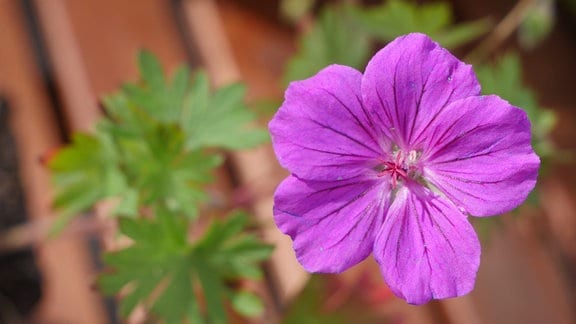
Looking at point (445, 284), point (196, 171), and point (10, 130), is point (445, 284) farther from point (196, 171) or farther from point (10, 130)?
point (10, 130)

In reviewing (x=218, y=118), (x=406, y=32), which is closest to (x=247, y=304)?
(x=218, y=118)

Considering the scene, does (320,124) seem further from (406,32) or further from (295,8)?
(295,8)

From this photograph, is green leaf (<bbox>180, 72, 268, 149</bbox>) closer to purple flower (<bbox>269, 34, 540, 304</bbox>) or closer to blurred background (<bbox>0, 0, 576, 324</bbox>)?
blurred background (<bbox>0, 0, 576, 324</bbox>)

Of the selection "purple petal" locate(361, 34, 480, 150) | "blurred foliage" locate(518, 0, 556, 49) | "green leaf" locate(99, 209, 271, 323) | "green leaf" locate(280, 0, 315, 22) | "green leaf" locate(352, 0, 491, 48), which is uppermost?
"green leaf" locate(280, 0, 315, 22)

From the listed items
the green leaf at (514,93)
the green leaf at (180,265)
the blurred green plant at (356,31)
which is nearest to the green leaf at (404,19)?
the blurred green plant at (356,31)

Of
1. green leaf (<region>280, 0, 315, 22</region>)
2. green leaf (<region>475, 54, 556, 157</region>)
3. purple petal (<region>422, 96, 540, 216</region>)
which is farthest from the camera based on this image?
green leaf (<region>280, 0, 315, 22</region>)

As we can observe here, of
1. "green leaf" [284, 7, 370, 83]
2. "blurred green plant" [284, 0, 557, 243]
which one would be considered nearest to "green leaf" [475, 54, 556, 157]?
"blurred green plant" [284, 0, 557, 243]
